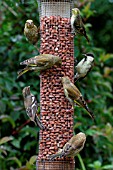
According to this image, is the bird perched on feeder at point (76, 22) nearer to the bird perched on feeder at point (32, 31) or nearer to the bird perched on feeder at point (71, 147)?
the bird perched on feeder at point (32, 31)

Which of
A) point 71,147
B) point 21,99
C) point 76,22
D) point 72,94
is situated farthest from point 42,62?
point 21,99

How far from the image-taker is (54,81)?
15.5 feet

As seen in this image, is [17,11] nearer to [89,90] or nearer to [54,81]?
[89,90]

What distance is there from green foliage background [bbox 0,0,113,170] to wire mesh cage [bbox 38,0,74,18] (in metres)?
1.70

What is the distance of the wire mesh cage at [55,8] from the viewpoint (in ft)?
15.8

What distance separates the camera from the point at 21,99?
6996 mm

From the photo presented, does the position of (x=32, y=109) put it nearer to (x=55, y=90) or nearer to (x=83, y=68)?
(x=55, y=90)

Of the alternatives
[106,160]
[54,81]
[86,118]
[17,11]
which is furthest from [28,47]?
[54,81]

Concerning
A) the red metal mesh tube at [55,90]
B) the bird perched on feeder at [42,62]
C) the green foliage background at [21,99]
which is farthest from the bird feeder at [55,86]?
the green foliage background at [21,99]

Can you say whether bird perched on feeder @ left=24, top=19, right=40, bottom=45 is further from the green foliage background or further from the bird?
the green foliage background

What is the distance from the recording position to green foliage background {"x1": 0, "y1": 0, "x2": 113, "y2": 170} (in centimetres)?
673

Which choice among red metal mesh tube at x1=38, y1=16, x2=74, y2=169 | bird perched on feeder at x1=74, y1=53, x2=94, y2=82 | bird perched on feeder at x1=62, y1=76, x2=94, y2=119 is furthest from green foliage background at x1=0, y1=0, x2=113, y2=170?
bird perched on feeder at x1=62, y1=76, x2=94, y2=119

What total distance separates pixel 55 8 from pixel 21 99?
2.37 meters

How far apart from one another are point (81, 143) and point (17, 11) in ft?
10.3
